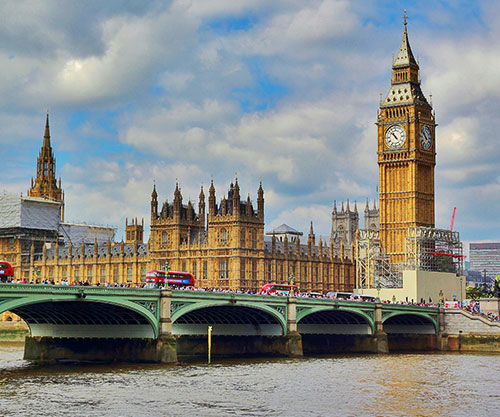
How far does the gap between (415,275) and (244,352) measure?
145 feet

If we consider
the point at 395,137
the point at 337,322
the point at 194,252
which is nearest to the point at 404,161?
the point at 395,137

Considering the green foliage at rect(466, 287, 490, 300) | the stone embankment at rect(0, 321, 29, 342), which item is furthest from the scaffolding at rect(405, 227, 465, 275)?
the stone embankment at rect(0, 321, 29, 342)

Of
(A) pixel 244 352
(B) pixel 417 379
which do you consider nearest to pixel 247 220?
(A) pixel 244 352

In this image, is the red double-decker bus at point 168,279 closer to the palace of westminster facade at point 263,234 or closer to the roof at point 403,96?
the palace of westminster facade at point 263,234

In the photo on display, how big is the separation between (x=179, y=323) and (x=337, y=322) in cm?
1926

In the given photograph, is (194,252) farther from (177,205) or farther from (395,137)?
(395,137)

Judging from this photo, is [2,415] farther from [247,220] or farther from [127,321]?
[247,220]

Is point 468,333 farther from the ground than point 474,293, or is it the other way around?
point 474,293

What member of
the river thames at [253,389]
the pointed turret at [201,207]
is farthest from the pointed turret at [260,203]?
the river thames at [253,389]

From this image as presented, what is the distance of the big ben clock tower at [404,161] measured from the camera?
144 metres

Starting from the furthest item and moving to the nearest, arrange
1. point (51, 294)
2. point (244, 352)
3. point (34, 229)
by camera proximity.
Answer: point (34, 229) → point (244, 352) → point (51, 294)

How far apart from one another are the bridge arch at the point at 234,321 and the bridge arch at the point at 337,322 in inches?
243

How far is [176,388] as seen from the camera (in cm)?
6206

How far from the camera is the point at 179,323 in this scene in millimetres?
89875
